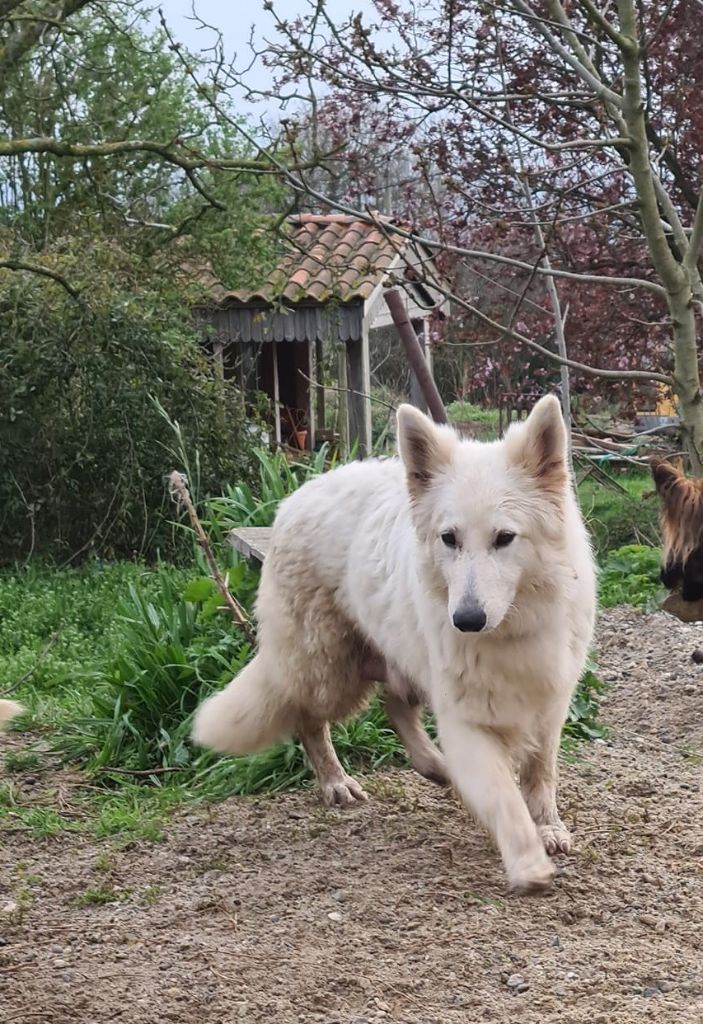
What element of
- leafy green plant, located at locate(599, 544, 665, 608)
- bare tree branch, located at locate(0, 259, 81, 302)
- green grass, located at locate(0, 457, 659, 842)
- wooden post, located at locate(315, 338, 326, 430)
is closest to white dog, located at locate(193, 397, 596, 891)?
green grass, located at locate(0, 457, 659, 842)

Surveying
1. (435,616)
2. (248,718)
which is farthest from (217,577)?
(435,616)

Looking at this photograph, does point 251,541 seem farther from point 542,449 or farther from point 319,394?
point 319,394

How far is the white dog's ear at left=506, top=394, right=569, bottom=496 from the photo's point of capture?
3824 mm

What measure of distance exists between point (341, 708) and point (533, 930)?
1.51 meters

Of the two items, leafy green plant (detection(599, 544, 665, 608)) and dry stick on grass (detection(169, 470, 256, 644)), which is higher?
dry stick on grass (detection(169, 470, 256, 644))

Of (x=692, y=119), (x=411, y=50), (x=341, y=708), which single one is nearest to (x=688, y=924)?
(x=341, y=708)

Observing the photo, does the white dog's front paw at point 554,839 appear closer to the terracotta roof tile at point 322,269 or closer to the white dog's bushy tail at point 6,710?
the white dog's bushy tail at point 6,710

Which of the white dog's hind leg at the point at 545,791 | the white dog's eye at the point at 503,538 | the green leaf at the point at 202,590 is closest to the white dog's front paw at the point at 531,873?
the white dog's hind leg at the point at 545,791

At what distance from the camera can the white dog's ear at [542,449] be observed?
12.5ft

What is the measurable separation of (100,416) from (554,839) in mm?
8272

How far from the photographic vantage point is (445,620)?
398 centimetres

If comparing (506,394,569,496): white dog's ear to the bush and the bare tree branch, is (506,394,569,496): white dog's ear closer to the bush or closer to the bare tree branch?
the bush

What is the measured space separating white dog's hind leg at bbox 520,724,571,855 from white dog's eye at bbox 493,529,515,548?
0.82m

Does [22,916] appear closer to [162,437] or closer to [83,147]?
[162,437]
